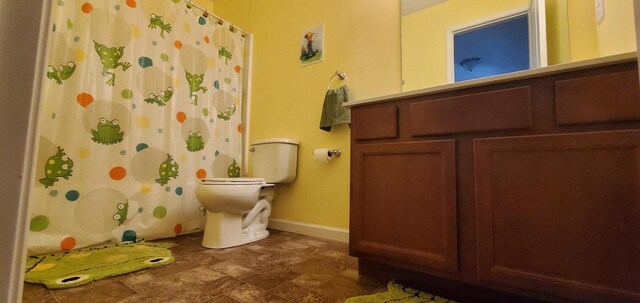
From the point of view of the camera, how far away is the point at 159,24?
189 cm

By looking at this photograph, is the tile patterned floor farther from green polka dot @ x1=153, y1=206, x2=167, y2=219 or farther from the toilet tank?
the toilet tank

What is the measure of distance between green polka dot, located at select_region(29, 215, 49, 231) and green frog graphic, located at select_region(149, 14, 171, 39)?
4.28 ft

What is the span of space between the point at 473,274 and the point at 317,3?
2.02 meters

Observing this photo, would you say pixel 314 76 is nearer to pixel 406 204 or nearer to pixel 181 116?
pixel 181 116

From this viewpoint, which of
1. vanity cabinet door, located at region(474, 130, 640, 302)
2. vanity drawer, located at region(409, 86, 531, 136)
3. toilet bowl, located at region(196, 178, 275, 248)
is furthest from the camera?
toilet bowl, located at region(196, 178, 275, 248)

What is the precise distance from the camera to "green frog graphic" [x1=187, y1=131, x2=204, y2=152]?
6.61 feet

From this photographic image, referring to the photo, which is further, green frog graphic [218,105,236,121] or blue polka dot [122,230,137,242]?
green frog graphic [218,105,236,121]

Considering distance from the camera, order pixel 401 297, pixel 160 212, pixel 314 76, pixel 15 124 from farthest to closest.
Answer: pixel 314 76 < pixel 160 212 < pixel 401 297 < pixel 15 124

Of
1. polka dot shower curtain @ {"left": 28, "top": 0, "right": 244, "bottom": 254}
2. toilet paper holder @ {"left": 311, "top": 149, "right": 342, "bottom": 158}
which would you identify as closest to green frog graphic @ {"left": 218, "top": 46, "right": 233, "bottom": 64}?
polka dot shower curtain @ {"left": 28, "top": 0, "right": 244, "bottom": 254}

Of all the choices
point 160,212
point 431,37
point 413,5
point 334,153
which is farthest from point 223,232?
point 413,5

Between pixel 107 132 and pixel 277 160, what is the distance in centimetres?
105

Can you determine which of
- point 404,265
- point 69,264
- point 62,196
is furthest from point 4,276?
point 62,196

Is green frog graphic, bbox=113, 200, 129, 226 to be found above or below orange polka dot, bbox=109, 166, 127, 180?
below

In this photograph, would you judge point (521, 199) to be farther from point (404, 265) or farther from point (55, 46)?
point (55, 46)
